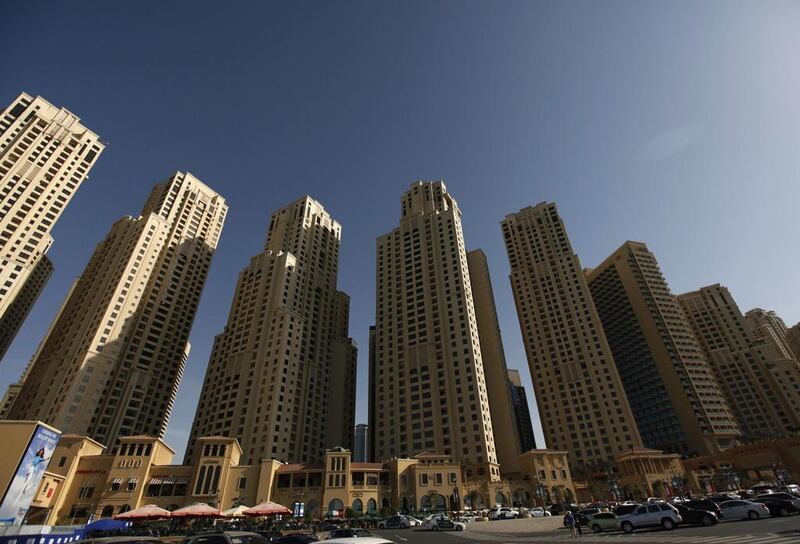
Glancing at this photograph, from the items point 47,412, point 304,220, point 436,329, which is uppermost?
point 304,220

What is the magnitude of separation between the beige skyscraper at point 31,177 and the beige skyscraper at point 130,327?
1477 cm

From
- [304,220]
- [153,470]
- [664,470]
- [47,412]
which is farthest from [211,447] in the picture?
[664,470]

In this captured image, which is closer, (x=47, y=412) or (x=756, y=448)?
(x=47, y=412)

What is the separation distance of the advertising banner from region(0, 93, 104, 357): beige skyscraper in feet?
256

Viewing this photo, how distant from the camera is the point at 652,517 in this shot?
2845 centimetres

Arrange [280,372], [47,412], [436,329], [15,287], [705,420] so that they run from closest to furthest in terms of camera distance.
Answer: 1. [47,412]
2. [15,287]
3. [280,372]
4. [436,329]
5. [705,420]

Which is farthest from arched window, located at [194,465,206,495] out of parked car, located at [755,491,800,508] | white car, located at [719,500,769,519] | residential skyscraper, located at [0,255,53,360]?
residential skyscraper, located at [0,255,53,360]

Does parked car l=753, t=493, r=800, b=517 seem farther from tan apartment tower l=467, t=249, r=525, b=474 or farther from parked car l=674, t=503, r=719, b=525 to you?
tan apartment tower l=467, t=249, r=525, b=474

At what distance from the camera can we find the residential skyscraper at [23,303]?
120 meters

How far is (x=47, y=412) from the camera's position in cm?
8438

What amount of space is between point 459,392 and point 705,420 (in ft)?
264

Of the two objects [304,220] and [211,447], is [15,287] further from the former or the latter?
[304,220]

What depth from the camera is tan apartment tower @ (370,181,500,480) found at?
90.4 meters

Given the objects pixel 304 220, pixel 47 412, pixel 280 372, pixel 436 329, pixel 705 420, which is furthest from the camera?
pixel 304 220
